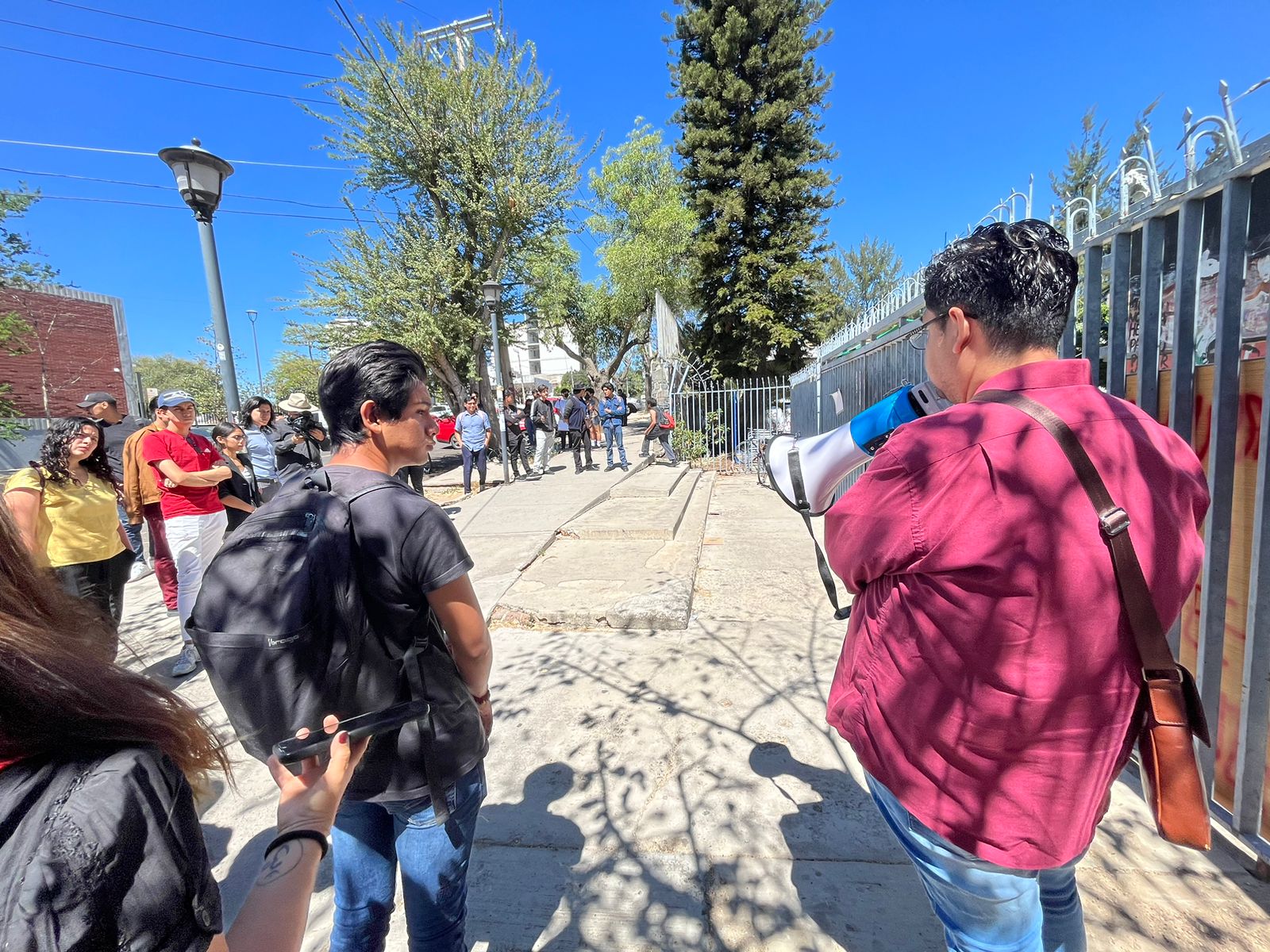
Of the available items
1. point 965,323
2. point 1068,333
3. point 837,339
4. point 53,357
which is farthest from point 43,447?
point 53,357

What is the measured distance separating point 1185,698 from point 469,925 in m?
2.13

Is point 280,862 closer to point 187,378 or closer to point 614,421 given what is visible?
point 614,421

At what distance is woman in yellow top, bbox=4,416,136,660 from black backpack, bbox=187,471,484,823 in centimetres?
298

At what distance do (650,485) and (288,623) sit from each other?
8.40 metres

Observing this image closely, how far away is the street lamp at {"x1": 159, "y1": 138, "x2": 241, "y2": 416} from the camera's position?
4.88 meters

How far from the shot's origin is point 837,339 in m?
7.80

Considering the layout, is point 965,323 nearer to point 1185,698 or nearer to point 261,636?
point 1185,698

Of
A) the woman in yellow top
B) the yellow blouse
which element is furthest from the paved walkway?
the yellow blouse

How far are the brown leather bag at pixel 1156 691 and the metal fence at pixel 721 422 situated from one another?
11.3 m

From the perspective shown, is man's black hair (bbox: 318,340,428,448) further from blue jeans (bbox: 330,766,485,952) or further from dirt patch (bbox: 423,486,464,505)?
dirt patch (bbox: 423,486,464,505)

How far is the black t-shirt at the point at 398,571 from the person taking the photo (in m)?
1.25

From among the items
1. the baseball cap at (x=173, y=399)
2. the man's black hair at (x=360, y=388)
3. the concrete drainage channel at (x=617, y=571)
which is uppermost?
the baseball cap at (x=173, y=399)

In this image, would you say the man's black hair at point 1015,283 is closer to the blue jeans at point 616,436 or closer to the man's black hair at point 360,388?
the man's black hair at point 360,388

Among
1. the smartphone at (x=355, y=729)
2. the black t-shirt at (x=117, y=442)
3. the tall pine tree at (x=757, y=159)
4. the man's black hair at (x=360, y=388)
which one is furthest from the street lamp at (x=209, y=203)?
the tall pine tree at (x=757, y=159)
